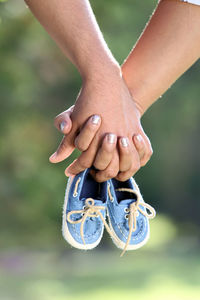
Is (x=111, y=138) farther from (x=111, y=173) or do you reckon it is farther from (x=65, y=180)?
(x=65, y=180)

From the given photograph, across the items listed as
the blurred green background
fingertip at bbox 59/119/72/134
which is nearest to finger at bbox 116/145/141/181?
fingertip at bbox 59/119/72/134

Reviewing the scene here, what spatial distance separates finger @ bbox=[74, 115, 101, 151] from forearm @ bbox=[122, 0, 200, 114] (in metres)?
0.21

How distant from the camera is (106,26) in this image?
34.8 ft

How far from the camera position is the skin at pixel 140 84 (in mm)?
2553

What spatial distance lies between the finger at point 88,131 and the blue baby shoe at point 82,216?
0.72 feet

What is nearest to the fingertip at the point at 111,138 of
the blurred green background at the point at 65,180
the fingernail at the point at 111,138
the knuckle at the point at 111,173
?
the fingernail at the point at 111,138

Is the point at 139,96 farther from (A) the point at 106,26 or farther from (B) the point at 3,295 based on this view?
(B) the point at 3,295

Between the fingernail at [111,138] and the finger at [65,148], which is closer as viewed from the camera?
the fingernail at [111,138]

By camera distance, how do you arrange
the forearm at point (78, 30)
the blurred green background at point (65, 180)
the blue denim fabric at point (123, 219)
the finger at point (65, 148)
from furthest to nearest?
1. the blurred green background at point (65, 180)
2. the blue denim fabric at point (123, 219)
3. the finger at point (65, 148)
4. the forearm at point (78, 30)

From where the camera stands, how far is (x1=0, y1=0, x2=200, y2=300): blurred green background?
10.3m

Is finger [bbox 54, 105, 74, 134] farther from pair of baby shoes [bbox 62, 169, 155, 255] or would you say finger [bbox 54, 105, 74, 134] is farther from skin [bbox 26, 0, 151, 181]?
pair of baby shoes [bbox 62, 169, 155, 255]

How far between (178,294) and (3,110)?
14.4ft

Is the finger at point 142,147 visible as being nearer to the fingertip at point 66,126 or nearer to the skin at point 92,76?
the skin at point 92,76

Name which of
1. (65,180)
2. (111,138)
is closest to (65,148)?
(111,138)
